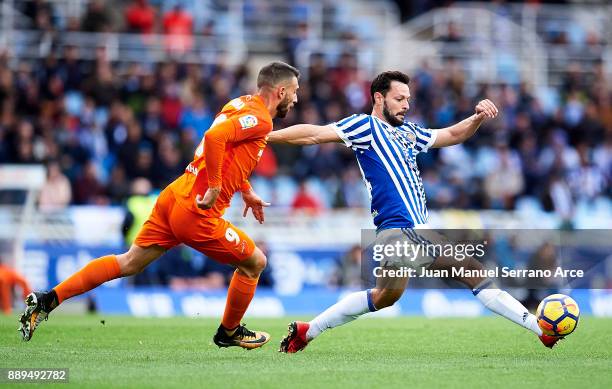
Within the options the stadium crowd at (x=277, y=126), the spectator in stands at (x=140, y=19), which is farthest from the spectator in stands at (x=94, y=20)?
the spectator in stands at (x=140, y=19)

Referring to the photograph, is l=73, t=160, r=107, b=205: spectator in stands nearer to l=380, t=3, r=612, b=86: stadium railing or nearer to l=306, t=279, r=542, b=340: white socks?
l=380, t=3, r=612, b=86: stadium railing

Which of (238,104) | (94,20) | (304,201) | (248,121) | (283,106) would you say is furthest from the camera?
(94,20)

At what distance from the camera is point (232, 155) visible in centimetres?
912

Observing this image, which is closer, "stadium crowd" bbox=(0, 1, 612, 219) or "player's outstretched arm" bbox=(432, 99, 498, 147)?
"player's outstretched arm" bbox=(432, 99, 498, 147)

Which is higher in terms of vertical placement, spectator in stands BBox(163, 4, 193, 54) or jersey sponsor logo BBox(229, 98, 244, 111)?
spectator in stands BBox(163, 4, 193, 54)

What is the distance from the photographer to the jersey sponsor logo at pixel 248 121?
8.84 m

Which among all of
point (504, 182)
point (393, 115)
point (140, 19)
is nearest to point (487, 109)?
point (393, 115)

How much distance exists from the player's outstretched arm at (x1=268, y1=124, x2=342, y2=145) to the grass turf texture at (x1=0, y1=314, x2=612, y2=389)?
1782mm

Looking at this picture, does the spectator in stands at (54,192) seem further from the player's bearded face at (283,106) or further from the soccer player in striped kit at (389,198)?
Answer: the player's bearded face at (283,106)

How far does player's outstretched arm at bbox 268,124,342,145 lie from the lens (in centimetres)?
921

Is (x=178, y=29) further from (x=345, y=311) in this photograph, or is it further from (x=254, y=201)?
(x=345, y=311)

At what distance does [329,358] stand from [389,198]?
142 centimetres

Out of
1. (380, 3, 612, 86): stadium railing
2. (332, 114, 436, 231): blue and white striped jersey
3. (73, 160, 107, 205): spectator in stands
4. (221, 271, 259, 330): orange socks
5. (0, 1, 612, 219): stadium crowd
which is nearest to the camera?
(332, 114, 436, 231): blue and white striped jersey

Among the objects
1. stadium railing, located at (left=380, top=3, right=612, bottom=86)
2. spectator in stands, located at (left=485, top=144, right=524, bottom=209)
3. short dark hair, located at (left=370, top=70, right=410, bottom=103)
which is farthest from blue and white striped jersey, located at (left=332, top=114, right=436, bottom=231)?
stadium railing, located at (left=380, top=3, right=612, bottom=86)
